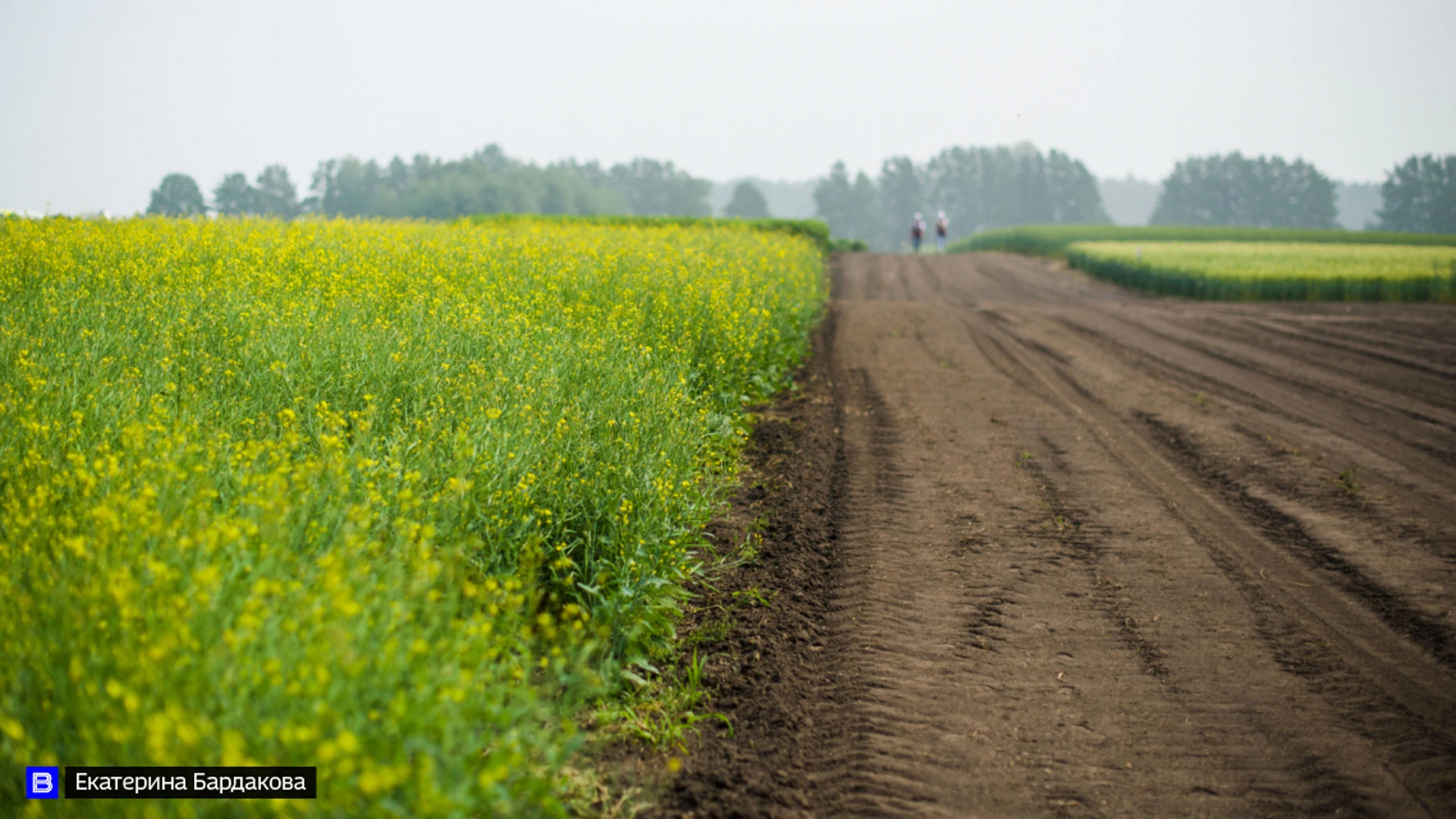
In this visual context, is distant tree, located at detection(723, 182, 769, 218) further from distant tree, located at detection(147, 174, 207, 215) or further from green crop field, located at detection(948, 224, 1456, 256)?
distant tree, located at detection(147, 174, 207, 215)

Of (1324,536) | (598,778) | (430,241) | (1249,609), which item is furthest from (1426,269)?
(598,778)

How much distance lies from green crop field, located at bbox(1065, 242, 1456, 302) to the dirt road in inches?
578

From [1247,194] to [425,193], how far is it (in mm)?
97013

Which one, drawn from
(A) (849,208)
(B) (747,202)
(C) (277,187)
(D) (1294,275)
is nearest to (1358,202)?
(A) (849,208)

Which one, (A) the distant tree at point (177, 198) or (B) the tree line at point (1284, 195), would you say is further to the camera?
(B) the tree line at point (1284, 195)

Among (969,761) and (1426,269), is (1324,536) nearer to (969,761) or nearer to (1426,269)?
(969,761)

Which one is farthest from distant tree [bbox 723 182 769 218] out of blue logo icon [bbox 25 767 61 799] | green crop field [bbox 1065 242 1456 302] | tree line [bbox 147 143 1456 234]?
blue logo icon [bbox 25 767 61 799]

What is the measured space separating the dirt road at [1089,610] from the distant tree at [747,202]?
337 feet

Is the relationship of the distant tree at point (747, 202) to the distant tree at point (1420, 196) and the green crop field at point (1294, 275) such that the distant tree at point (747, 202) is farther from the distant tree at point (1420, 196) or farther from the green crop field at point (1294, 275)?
the green crop field at point (1294, 275)

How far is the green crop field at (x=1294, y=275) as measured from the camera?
2153cm

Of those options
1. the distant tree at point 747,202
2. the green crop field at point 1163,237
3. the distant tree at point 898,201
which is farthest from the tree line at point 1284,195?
the distant tree at point 747,202

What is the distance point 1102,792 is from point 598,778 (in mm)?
2018

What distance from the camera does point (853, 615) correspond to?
15.2 feet

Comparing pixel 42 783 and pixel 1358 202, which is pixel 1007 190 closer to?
pixel 1358 202
